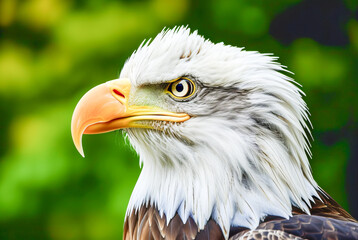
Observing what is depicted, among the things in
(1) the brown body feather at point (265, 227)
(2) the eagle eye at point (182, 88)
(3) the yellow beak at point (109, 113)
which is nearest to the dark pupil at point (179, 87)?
(2) the eagle eye at point (182, 88)

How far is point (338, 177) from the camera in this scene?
4648mm

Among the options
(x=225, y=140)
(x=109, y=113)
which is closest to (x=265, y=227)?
(x=225, y=140)

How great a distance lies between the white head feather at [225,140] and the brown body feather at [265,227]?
3 centimetres

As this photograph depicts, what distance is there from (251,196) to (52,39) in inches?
120

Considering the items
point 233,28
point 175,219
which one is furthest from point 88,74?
point 175,219

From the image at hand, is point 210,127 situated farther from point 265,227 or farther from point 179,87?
point 265,227

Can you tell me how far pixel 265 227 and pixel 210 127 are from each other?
0.47 meters

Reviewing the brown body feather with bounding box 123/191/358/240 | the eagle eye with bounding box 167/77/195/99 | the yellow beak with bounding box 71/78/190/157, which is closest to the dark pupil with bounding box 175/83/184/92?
the eagle eye with bounding box 167/77/195/99

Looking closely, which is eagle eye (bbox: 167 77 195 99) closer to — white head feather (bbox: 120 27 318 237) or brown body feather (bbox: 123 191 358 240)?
white head feather (bbox: 120 27 318 237)

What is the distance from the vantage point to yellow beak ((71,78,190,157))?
7.08 feet

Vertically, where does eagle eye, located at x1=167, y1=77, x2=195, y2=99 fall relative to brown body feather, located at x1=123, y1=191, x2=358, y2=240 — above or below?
above

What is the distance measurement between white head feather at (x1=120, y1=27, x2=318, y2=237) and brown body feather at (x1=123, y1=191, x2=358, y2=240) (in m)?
0.03

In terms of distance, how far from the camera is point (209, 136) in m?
2.16

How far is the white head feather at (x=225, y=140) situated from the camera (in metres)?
2.12
